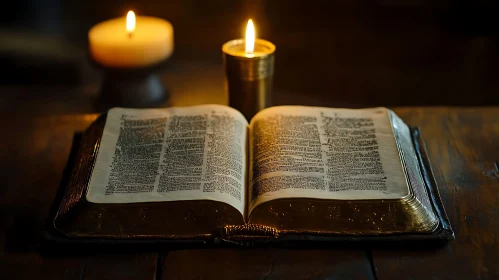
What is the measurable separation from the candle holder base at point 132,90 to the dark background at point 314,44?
0.06 meters

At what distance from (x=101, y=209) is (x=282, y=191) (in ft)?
0.73

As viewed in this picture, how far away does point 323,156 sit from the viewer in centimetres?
77

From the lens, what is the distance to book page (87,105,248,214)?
0.70 meters

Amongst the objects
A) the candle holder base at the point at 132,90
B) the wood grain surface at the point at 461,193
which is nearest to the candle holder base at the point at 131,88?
the candle holder base at the point at 132,90

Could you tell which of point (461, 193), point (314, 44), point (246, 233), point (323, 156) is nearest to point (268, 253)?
point (246, 233)

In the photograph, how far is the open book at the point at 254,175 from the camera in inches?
26.9

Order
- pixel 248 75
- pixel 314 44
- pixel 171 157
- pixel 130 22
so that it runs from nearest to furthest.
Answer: pixel 171 157, pixel 248 75, pixel 130 22, pixel 314 44

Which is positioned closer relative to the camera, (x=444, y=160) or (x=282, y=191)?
(x=282, y=191)

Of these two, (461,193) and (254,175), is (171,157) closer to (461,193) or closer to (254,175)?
(254,175)

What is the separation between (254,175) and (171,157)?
120 mm

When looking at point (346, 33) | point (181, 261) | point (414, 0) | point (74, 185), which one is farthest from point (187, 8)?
point (181, 261)

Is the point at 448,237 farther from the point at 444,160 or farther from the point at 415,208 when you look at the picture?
the point at 444,160

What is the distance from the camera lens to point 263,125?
837mm

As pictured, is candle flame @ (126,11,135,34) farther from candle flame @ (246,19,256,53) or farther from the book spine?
the book spine
